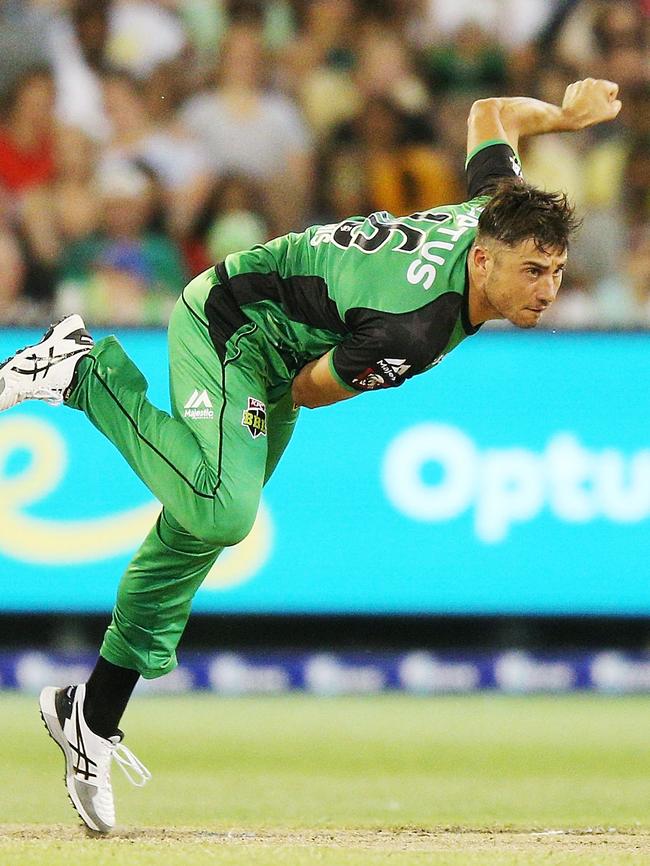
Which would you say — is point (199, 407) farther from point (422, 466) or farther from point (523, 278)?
point (422, 466)

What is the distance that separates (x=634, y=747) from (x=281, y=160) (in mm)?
4697

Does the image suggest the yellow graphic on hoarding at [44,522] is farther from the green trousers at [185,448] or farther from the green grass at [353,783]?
the green trousers at [185,448]

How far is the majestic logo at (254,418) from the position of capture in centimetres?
472

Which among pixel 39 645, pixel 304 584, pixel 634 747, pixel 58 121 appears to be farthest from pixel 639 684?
pixel 58 121

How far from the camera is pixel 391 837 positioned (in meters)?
4.81

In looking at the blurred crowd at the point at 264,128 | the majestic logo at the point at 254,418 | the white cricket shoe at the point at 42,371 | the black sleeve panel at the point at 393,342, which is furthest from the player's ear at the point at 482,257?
the blurred crowd at the point at 264,128

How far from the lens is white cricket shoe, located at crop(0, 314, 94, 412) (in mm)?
Answer: 4953

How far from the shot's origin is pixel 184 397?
480 centimetres

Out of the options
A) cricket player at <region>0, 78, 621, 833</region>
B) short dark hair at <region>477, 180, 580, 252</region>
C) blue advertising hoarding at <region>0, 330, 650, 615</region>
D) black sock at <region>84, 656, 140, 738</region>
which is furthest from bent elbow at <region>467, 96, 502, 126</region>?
blue advertising hoarding at <region>0, 330, 650, 615</region>

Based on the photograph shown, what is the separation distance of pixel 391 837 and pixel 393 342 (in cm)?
165

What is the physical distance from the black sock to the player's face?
1811 mm

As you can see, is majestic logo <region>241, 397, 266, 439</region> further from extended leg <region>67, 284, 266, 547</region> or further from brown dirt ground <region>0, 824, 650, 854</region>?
brown dirt ground <region>0, 824, 650, 854</region>

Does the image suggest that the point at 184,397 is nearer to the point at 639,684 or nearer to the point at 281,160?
the point at 639,684

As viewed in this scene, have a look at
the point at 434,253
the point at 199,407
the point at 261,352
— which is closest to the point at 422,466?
the point at 261,352
